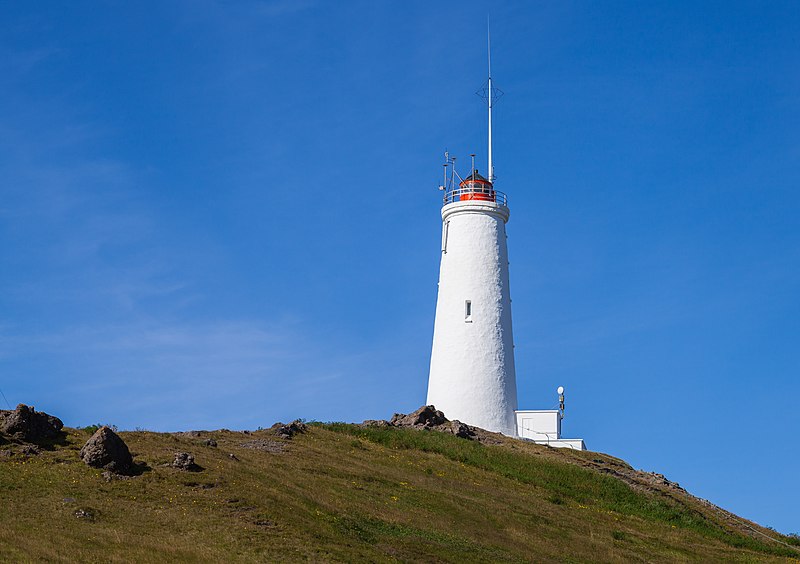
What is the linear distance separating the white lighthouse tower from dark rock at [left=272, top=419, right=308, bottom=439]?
11435 mm

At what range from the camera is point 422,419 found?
5519 centimetres

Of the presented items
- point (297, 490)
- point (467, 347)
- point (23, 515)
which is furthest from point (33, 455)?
point (467, 347)

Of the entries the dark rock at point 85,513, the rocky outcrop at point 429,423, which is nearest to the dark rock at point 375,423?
the rocky outcrop at point 429,423

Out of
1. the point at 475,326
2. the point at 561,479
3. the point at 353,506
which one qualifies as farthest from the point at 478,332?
the point at 353,506

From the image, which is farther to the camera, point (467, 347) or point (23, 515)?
point (467, 347)

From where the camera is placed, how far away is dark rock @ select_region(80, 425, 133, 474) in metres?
35.5

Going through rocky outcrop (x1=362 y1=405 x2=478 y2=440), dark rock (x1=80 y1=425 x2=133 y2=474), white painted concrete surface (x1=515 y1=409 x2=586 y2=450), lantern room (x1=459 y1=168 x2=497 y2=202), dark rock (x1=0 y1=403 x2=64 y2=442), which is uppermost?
lantern room (x1=459 y1=168 x2=497 y2=202)

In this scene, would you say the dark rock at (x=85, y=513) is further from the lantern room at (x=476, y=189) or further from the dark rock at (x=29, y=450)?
the lantern room at (x=476, y=189)

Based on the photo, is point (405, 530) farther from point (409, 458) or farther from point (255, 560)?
point (409, 458)

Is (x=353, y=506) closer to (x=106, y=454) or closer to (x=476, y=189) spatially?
(x=106, y=454)

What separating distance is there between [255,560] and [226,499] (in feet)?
17.7

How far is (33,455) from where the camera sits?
3628 centimetres

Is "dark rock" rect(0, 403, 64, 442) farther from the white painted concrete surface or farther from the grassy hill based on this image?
the white painted concrete surface

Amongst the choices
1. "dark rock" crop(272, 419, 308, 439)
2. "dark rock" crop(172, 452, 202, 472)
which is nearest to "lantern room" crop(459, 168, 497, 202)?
"dark rock" crop(272, 419, 308, 439)
